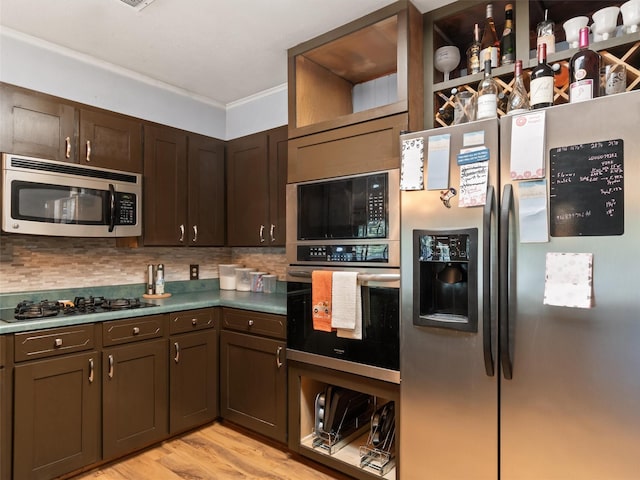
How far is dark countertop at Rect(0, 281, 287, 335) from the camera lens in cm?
206

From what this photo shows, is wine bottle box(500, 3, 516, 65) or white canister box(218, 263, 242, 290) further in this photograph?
white canister box(218, 263, 242, 290)

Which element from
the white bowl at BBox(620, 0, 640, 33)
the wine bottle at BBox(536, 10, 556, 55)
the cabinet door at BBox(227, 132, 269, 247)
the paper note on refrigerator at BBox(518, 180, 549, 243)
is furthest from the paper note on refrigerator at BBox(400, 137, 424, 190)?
the cabinet door at BBox(227, 132, 269, 247)

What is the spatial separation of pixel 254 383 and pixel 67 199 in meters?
1.61

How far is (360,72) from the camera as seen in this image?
2650mm

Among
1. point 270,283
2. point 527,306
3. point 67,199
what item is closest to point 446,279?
point 527,306

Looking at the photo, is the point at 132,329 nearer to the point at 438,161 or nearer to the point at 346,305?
the point at 346,305

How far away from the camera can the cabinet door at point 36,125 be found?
224cm

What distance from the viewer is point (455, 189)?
5.69 feet

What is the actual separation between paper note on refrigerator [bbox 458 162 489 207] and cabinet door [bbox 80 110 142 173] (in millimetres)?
2185

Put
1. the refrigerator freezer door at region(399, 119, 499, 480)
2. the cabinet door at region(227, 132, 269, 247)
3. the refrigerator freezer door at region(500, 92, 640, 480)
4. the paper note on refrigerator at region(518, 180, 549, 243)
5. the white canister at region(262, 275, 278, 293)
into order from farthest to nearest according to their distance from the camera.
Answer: the white canister at region(262, 275, 278, 293), the cabinet door at region(227, 132, 269, 247), the refrigerator freezer door at region(399, 119, 499, 480), the paper note on refrigerator at region(518, 180, 549, 243), the refrigerator freezer door at region(500, 92, 640, 480)

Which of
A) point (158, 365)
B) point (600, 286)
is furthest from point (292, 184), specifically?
point (600, 286)

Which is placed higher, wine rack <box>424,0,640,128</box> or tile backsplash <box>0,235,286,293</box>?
wine rack <box>424,0,640,128</box>

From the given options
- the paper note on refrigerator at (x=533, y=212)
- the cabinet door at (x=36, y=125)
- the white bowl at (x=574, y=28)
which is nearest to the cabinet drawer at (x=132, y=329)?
the cabinet door at (x=36, y=125)

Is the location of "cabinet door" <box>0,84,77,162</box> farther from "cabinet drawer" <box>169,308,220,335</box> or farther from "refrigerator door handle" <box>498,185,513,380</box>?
"refrigerator door handle" <box>498,185,513,380</box>
